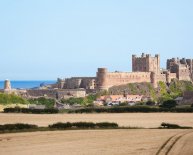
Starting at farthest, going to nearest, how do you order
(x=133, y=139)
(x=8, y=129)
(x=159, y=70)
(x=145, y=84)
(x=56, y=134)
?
1. (x=159, y=70)
2. (x=145, y=84)
3. (x=8, y=129)
4. (x=56, y=134)
5. (x=133, y=139)

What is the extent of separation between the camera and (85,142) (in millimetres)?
26172

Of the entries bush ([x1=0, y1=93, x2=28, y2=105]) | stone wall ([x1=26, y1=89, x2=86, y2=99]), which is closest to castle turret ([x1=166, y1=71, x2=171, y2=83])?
stone wall ([x1=26, y1=89, x2=86, y2=99])

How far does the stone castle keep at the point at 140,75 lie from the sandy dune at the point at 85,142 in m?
79.9

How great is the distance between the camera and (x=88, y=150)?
23.4m

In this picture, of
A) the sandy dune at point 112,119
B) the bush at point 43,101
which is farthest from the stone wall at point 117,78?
the sandy dune at point 112,119

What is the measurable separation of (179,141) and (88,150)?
14.8ft

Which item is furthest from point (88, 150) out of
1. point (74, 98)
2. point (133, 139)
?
point (74, 98)

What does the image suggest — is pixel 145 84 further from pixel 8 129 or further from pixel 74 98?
pixel 8 129

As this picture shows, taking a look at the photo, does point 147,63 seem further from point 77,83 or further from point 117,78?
point 77,83

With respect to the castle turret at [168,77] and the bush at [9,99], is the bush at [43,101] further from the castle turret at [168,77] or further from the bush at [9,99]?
the castle turret at [168,77]

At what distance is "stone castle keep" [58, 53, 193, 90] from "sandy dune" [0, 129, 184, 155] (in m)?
79.9

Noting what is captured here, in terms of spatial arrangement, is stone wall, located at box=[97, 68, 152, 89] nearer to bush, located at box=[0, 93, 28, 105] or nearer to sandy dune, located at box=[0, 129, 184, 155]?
bush, located at box=[0, 93, 28, 105]

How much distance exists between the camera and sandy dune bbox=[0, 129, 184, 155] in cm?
2314

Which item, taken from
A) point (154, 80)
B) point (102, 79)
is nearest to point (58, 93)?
point (102, 79)
